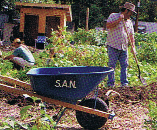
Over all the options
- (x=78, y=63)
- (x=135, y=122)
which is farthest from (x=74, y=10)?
(x=135, y=122)

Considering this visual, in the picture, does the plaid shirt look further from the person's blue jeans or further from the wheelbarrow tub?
the wheelbarrow tub

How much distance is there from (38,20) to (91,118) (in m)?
13.5

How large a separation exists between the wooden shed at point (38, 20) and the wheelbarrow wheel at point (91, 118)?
42.9ft

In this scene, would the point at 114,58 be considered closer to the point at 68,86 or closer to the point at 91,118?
the point at 91,118

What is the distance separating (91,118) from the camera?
364cm

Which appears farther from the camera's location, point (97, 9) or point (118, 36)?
point (97, 9)

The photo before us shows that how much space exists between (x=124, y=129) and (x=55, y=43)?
3779 millimetres

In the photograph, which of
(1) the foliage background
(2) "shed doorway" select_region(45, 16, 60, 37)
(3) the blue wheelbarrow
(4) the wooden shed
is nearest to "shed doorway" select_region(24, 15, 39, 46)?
(4) the wooden shed

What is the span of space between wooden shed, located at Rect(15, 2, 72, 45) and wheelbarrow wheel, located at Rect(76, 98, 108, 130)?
13.1 metres

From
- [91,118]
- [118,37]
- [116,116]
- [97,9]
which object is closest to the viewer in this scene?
[91,118]

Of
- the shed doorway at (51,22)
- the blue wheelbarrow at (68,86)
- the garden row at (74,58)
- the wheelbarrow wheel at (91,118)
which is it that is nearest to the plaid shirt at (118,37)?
the garden row at (74,58)

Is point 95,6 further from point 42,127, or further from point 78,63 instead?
point 42,127

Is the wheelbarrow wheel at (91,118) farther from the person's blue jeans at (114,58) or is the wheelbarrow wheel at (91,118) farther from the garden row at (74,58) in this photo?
the garden row at (74,58)

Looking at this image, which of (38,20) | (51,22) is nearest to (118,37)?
(51,22)
